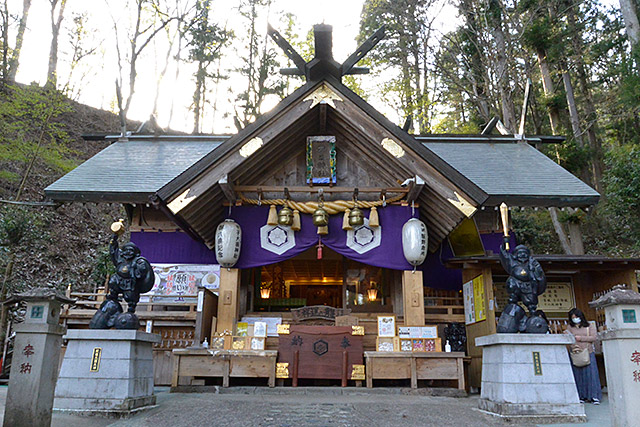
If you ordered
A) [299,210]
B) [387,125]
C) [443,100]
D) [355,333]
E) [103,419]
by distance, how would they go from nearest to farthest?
Answer: [103,419], [355,333], [387,125], [299,210], [443,100]

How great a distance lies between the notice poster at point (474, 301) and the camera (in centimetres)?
964

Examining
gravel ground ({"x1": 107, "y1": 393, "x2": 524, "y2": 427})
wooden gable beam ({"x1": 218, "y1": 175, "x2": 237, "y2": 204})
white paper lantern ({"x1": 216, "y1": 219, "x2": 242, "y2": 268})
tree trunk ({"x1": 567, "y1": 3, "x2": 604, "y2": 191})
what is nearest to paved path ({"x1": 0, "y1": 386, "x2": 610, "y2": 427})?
gravel ground ({"x1": 107, "y1": 393, "x2": 524, "y2": 427})

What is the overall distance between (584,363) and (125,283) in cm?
748

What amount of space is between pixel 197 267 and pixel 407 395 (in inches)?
233

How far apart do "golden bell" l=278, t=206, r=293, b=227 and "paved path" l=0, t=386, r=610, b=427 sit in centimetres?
359

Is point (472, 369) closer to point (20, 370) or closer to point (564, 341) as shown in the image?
point (564, 341)

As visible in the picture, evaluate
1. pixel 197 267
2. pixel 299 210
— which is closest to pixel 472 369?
pixel 299 210

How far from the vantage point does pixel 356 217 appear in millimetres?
9805

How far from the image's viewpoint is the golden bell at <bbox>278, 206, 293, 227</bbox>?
9805mm

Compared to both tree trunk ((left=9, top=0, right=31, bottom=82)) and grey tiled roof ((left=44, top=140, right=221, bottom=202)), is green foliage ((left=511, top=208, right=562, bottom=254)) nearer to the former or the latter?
grey tiled roof ((left=44, top=140, right=221, bottom=202))

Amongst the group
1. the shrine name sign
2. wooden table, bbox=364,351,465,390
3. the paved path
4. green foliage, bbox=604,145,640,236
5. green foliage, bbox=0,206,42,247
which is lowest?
the paved path

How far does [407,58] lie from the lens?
24.8 metres

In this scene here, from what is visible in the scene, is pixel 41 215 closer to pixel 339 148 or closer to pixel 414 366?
pixel 339 148

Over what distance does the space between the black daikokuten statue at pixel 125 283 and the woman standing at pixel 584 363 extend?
7076 millimetres
